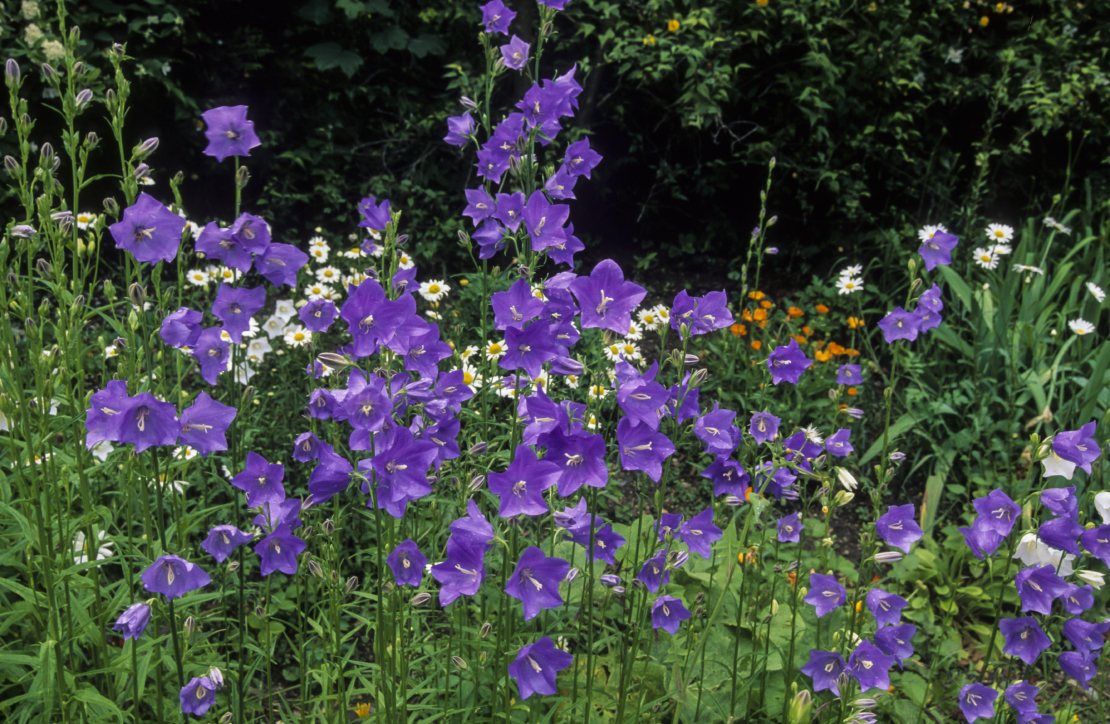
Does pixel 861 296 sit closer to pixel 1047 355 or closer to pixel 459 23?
pixel 1047 355

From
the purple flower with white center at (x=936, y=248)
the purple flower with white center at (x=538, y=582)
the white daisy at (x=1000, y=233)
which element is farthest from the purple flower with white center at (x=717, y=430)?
the white daisy at (x=1000, y=233)

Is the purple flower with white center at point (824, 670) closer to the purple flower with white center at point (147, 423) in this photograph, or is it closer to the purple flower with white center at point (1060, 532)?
the purple flower with white center at point (1060, 532)

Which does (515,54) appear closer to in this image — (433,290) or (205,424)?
(205,424)

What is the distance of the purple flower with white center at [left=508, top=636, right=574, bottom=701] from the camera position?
1.40m

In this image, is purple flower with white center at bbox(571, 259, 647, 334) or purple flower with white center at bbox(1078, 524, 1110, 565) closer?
purple flower with white center at bbox(571, 259, 647, 334)

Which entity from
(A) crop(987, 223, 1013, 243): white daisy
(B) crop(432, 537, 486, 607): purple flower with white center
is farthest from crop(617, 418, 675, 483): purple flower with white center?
(A) crop(987, 223, 1013, 243): white daisy

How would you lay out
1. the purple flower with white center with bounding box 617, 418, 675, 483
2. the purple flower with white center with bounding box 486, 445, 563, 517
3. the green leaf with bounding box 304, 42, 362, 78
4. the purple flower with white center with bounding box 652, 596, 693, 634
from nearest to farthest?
1. the purple flower with white center with bounding box 486, 445, 563, 517
2. the purple flower with white center with bounding box 617, 418, 675, 483
3. the purple flower with white center with bounding box 652, 596, 693, 634
4. the green leaf with bounding box 304, 42, 362, 78

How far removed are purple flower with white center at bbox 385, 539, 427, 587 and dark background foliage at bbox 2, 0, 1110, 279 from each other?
3.89 m

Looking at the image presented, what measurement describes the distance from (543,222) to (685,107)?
4.49 m

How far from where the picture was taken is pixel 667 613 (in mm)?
1790

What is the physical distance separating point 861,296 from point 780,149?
1.40 meters

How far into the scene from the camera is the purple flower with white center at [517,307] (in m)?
1.31

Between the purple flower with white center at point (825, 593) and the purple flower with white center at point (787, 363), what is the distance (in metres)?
0.55

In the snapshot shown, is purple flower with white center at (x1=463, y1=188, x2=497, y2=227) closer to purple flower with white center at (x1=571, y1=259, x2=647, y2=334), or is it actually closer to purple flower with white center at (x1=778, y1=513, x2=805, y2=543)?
purple flower with white center at (x1=571, y1=259, x2=647, y2=334)
